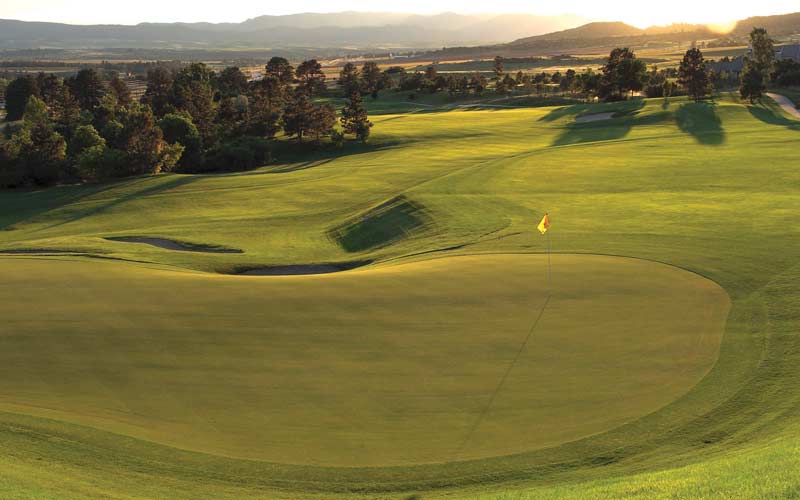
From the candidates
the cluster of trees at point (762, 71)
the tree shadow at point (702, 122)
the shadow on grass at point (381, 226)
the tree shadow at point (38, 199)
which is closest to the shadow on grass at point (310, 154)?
the tree shadow at point (38, 199)

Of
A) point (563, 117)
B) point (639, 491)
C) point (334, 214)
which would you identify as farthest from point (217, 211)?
point (563, 117)

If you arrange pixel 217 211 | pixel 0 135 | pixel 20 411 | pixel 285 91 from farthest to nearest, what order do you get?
pixel 285 91, pixel 0 135, pixel 217 211, pixel 20 411

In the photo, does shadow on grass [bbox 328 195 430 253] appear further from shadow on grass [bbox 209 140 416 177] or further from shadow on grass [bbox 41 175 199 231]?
shadow on grass [bbox 209 140 416 177]

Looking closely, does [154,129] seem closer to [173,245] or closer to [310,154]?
[310,154]

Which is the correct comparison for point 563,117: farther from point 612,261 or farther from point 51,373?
point 51,373

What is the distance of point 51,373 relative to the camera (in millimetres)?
22953

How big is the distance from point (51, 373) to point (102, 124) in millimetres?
89927

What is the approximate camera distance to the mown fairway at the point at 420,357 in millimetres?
17328

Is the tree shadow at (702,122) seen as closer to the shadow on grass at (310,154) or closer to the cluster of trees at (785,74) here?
the cluster of trees at (785,74)

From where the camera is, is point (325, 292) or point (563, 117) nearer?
point (325, 292)

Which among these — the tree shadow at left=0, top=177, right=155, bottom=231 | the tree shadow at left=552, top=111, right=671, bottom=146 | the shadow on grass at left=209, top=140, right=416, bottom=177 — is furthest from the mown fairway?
the shadow on grass at left=209, top=140, right=416, bottom=177

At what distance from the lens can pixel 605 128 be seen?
93625 millimetres

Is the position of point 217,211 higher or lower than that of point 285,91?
lower

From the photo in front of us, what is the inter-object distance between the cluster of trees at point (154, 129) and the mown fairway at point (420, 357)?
3740cm
